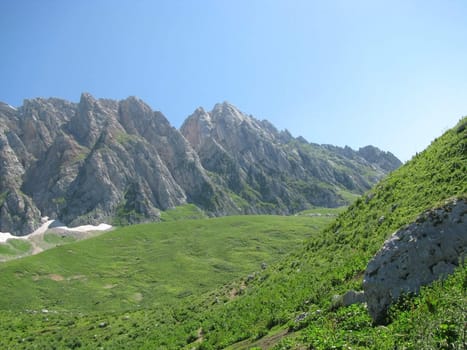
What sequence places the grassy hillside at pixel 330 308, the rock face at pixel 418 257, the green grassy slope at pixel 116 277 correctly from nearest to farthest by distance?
the grassy hillside at pixel 330 308 → the rock face at pixel 418 257 → the green grassy slope at pixel 116 277

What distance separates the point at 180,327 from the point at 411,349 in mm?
26829

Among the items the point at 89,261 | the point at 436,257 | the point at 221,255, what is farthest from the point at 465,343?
the point at 89,261

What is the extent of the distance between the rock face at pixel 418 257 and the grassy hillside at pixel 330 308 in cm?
65

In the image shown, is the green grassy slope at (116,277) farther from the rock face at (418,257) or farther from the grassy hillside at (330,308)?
the rock face at (418,257)

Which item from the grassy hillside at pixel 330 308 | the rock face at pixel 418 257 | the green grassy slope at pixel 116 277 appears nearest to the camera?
the grassy hillside at pixel 330 308

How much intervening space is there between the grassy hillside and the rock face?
0.65 m

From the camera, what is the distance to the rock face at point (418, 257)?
15242mm

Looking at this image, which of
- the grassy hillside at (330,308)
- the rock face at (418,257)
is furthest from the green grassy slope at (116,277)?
the rock face at (418,257)

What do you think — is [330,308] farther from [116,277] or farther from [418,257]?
[116,277]

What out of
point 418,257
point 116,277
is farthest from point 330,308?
point 116,277

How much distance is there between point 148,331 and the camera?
3975 cm

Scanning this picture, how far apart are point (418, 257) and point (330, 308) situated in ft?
19.8

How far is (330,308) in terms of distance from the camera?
1980 cm

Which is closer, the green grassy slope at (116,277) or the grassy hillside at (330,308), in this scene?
the grassy hillside at (330,308)
